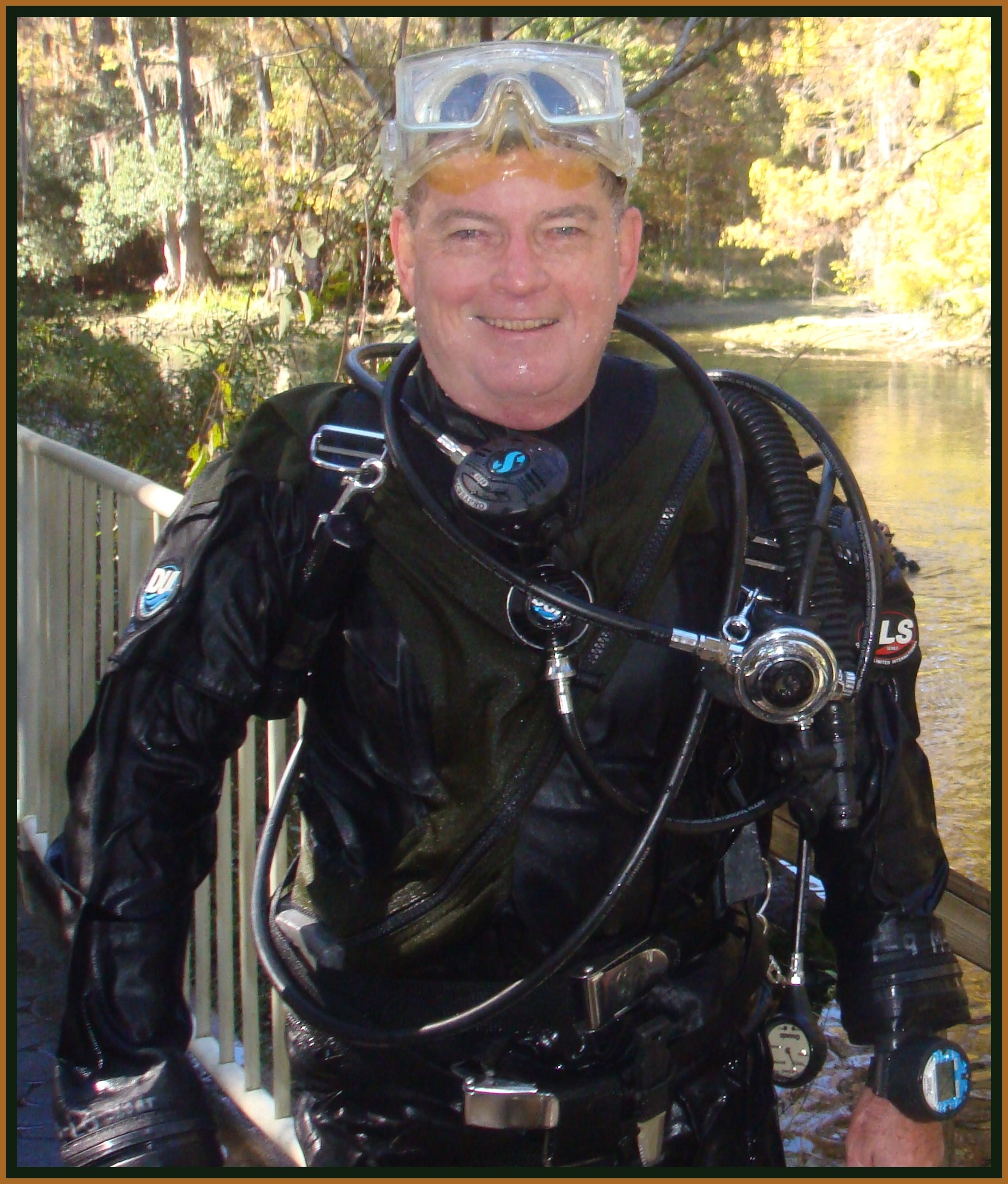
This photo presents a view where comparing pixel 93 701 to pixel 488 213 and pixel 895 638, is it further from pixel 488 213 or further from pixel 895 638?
pixel 895 638

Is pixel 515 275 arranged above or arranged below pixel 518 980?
above

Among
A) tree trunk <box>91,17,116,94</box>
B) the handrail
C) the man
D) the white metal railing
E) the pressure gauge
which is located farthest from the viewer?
tree trunk <box>91,17,116,94</box>

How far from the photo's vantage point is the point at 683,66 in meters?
3.79

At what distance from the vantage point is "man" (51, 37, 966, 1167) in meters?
1.42

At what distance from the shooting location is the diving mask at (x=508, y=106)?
1.50 meters

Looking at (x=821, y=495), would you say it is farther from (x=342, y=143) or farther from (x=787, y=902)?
(x=342, y=143)

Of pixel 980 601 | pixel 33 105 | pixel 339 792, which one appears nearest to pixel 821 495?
pixel 339 792

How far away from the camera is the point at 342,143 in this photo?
5.23 meters

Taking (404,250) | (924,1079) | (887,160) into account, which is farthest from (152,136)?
(924,1079)

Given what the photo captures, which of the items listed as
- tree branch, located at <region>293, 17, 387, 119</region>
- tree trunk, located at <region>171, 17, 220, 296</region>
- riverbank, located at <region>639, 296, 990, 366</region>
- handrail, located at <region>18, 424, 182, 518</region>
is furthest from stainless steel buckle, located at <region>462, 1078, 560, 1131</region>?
tree trunk, located at <region>171, 17, 220, 296</region>

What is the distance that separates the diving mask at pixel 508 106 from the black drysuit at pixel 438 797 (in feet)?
1.01

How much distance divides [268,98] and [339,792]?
19.3 feet

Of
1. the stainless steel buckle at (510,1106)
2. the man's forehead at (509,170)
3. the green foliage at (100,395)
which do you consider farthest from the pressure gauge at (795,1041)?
the green foliage at (100,395)

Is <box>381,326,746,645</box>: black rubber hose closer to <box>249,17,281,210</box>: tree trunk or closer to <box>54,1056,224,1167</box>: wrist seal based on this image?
<box>54,1056,224,1167</box>: wrist seal
